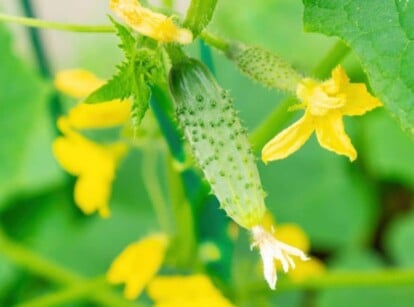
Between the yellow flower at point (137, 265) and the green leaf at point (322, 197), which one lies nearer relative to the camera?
the yellow flower at point (137, 265)

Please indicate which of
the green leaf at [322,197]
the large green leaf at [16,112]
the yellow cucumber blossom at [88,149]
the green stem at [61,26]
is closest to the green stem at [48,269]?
the large green leaf at [16,112]

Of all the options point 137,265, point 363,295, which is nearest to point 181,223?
point 137,265

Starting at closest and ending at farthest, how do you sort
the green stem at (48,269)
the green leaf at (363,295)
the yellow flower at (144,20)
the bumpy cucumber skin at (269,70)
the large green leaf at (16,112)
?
the yellow flower at (144,20) < the bumpy cucumber skin at (269,70) < the green stem at (48,269) < the large green leaf at (16,112) < the green leaf at (363,295)

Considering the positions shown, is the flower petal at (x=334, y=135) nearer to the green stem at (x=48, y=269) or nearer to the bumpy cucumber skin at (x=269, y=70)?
the bumpy cucumber skin at (x=269, y=70)

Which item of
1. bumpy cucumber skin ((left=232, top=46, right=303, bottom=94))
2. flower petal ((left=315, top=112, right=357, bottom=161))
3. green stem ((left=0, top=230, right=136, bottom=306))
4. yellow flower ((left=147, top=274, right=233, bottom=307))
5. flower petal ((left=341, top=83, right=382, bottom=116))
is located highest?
→ bumpy cucumber skin ((left=232, top=46, right=303, bottom=94))

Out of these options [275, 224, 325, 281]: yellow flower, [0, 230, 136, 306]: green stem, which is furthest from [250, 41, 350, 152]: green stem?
[0, 230, 136, 306]: green stem

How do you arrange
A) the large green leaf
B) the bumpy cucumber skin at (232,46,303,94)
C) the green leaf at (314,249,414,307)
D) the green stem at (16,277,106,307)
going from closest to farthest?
the bumpy cucumber skin at (232,46,303,94) → the green stem at (16,277,106,307) → the large green leaf → the green leaf at (314,249,414,307)

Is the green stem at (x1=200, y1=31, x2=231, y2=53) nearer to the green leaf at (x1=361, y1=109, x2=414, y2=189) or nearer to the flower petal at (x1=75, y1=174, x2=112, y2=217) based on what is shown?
the flower petal at (x1=75, y1=174, x2=112, y2=217)
